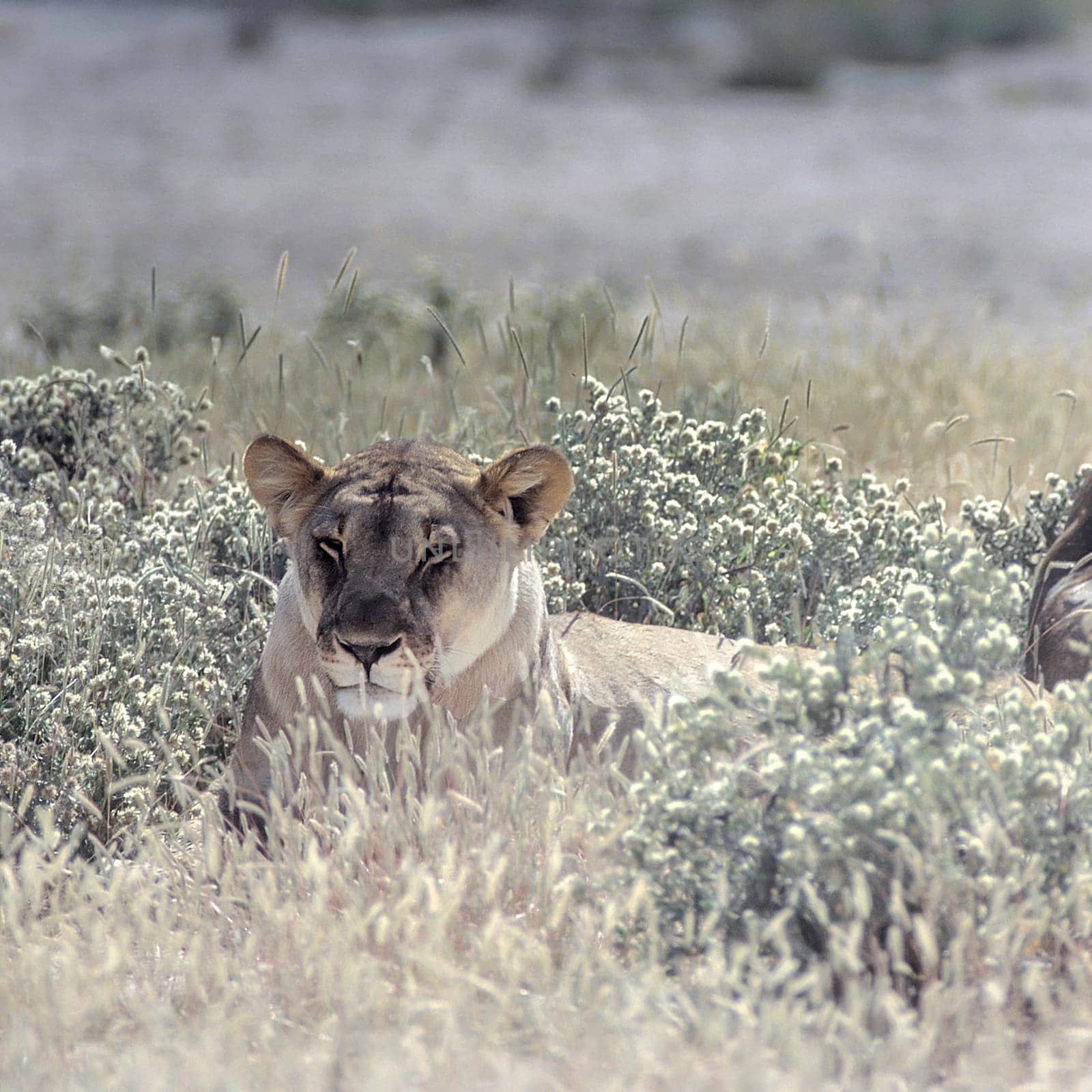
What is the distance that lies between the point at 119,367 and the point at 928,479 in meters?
3.60

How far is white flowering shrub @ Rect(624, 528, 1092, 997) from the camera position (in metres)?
2.97

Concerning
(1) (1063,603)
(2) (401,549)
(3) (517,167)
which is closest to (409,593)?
(2) (401,549)

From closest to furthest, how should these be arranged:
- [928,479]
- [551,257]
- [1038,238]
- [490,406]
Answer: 1. [928,479]
2. [490,406]
3. [551,257]
4. [1038,238]

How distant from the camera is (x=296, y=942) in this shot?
3.07 metres

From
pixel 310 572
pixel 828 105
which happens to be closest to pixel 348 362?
pixel 310 572

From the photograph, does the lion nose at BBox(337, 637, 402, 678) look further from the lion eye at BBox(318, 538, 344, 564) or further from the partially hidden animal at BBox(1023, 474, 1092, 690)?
the partially hidden animal at BBox(1023, 474, 1092, 690)

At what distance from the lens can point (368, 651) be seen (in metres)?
3.80

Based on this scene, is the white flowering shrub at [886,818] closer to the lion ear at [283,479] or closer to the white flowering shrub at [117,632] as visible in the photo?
the white flowering shrub at [117,632]

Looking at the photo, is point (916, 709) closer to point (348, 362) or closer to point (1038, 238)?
point (348, 362)

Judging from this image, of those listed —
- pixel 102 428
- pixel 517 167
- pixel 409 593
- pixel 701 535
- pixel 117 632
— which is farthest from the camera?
pixel 517 167

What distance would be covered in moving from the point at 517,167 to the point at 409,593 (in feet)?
59.7

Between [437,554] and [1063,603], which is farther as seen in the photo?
[1063,603]

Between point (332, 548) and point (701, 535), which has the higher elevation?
point (332, 548)

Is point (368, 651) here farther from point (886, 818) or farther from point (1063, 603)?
point (1063, 603)
